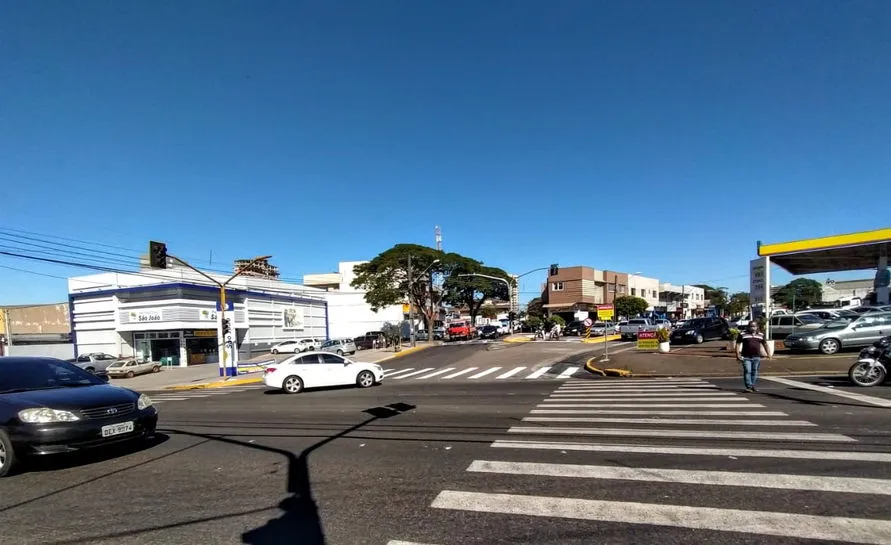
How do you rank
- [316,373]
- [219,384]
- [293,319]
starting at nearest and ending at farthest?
[316,373], [219,384], [293,319]

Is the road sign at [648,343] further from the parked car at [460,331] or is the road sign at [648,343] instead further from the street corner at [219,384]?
the parked car at [460,331]

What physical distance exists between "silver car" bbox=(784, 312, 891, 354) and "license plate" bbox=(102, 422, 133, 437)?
23.4 metres

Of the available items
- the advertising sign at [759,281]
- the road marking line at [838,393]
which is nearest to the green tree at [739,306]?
the advertising sign at [759,281]

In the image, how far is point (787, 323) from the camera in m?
27.0

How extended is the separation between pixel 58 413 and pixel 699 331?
107 feet

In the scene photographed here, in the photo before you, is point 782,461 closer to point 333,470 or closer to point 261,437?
point 333,470

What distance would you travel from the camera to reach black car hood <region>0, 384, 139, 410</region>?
6074 mm

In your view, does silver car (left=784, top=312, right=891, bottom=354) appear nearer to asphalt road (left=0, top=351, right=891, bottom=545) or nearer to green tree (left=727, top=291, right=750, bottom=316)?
asphalt road (left=0, top=351, right=891, bottom=545)

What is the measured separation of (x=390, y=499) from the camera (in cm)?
489

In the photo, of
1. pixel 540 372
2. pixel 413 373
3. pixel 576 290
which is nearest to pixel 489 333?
pixel 576 290

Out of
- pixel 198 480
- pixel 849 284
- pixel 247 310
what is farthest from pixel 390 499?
pixel 849 284

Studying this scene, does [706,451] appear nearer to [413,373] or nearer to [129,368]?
[413,373]

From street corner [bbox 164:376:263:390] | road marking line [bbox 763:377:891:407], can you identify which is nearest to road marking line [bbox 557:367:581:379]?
road marking line [bbox 763:377:891:407]

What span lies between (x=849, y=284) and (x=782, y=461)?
146586 millimetres
